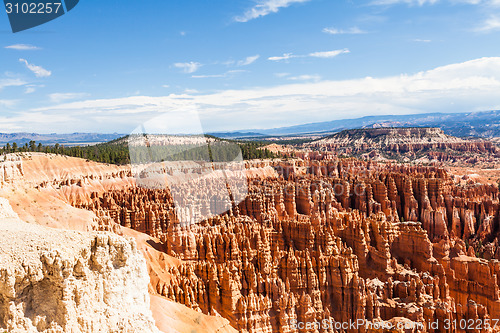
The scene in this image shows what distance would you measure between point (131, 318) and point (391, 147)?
478 ft

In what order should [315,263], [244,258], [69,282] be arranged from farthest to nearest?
[244,258]
[315,263]
[69,282]

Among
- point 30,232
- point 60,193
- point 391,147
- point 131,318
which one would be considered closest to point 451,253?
point 131,318

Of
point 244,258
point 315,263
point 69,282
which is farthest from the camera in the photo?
point 244,258

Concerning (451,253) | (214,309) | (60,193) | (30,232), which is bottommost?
(451,253)

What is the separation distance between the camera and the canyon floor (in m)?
9.81

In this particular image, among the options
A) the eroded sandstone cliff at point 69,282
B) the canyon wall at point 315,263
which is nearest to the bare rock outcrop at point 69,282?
the eroded sandstone cliff at point 69,282

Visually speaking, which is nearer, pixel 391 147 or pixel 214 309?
pixel 214 309

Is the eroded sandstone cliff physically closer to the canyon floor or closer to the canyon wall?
the canyon floor

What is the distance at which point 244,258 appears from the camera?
1063 inches

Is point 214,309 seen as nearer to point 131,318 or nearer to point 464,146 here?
point 131,318

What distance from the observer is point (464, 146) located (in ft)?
467

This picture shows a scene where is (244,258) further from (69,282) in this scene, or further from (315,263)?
(69,282)

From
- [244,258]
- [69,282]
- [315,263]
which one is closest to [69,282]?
[69,282]

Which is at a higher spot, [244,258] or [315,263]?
[244,258]
